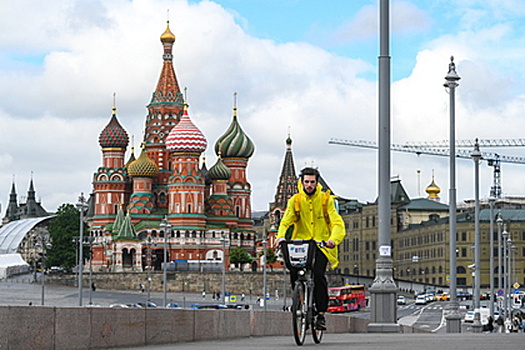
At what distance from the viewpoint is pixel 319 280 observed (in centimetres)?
1420

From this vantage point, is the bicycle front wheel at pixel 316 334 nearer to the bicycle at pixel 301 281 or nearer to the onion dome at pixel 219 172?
the bicycle at pixel 301 281

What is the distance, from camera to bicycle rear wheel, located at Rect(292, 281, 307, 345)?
1384 centimetres

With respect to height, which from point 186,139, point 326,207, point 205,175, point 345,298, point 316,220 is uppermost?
point 186,139

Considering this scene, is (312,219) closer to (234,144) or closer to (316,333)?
(316,333)

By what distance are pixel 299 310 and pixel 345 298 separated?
86.5m

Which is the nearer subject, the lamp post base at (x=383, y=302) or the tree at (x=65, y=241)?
the lamp post base at (x=383, y=302)

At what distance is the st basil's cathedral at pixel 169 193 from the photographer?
126750 mm

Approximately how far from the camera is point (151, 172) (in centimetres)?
13050

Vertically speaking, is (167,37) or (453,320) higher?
(167,37)

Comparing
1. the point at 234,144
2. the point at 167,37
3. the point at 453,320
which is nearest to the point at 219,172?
the point at 234,144

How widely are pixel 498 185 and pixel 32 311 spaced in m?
181

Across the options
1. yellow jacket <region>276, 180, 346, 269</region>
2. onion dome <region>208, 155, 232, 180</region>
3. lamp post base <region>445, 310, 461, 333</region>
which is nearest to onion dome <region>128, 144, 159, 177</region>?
onion dome <region>208, 155, 232, 180</region>

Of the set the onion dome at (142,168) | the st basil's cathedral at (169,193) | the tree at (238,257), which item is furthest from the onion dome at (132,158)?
the tree at (238,257)

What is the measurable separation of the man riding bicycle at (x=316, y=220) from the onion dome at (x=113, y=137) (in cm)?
12153
